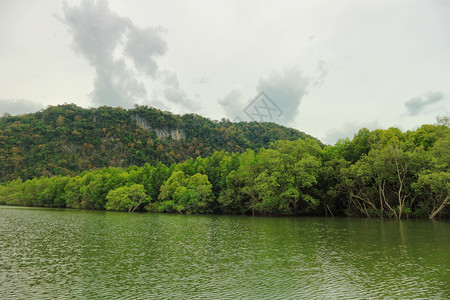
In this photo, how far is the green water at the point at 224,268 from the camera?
581 inches

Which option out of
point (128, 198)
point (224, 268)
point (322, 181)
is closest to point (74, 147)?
point (128, 198)

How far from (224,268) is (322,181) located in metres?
55.7

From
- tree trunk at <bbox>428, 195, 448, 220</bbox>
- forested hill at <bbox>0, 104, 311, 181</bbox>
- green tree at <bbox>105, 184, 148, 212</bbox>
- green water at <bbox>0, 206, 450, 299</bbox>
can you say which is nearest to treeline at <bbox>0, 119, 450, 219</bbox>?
tree trunk at <bbox>428, 195, 448, 220</bbox>

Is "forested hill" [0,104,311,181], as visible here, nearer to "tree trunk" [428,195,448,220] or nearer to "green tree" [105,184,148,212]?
"green tree" [105,184,148,212]

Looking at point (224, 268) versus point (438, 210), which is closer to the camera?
point (224, 268)

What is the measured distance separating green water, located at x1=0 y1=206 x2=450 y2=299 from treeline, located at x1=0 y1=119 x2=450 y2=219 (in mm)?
29162

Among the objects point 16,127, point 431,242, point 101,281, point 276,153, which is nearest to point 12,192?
point 16,127

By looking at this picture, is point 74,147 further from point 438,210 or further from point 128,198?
point 438,210

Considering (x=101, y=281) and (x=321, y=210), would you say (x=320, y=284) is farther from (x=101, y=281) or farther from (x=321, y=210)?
(x=321, y=210)

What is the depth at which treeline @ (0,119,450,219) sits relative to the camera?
185 ft

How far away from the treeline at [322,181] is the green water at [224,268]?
29162 millimetres

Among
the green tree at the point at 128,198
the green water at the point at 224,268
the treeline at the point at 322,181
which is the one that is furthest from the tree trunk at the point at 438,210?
the green tree at the point at 128,198

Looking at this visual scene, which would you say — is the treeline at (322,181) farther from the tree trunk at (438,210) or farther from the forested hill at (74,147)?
the forested hill at (74,147)

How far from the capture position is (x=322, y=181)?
2771 inches
